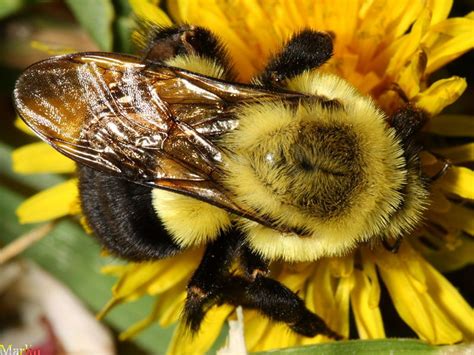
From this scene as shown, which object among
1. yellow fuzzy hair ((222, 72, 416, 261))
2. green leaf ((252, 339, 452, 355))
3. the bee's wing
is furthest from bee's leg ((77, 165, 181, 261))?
green leaf ((252, 339, 452, 355))

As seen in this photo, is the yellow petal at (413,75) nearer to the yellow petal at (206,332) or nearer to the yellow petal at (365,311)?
the yellow petal at (365,311)

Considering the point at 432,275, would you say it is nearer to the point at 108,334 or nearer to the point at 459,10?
the point at 459,10

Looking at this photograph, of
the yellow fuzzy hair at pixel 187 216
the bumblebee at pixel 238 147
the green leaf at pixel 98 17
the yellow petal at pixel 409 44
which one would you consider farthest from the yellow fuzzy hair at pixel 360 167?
the green leaf at pixel 98 17

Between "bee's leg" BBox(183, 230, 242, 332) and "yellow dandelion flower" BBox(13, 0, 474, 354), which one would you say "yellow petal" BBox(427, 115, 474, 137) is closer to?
"yellow dandelion flower" BBox(13, 0, 474, 354)

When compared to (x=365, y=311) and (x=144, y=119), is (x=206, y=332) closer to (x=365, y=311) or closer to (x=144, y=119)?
(x=365, y=311)

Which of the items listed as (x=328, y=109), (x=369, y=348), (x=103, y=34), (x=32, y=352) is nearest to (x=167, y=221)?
(x=328, y=109)
